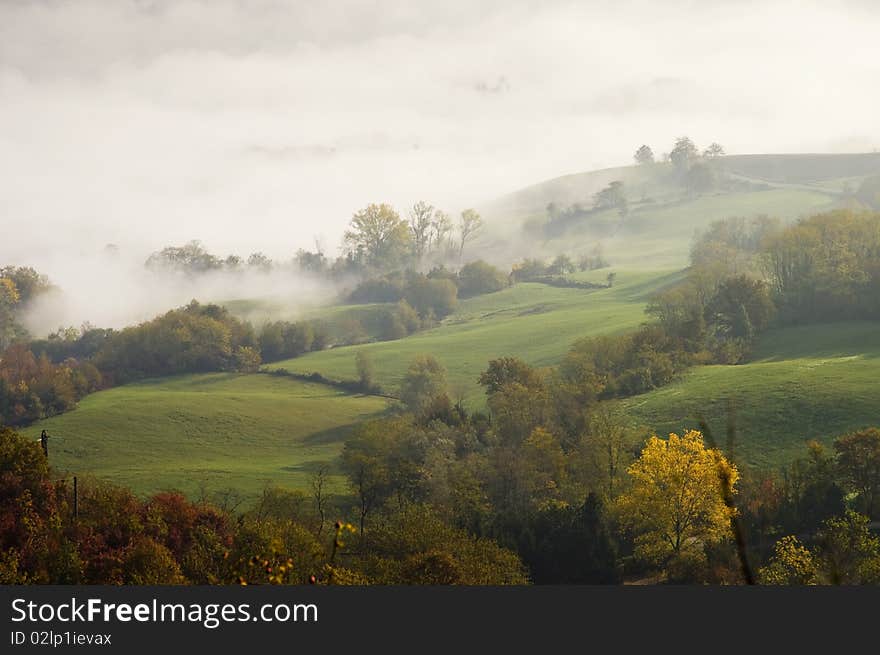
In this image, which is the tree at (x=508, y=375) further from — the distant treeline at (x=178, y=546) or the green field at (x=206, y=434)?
the distant treeline at (x=178, y=546)

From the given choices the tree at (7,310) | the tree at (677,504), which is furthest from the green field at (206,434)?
the tree at (7,310)

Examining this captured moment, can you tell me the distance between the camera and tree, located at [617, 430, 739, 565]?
205 feet

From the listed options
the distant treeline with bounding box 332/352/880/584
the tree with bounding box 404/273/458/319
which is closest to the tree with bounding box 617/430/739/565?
the distant treeline with bounding box 332/352/880/584

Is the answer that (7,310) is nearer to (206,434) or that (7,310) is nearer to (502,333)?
(206,434)

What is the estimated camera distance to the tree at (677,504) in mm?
62625

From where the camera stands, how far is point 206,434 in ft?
359

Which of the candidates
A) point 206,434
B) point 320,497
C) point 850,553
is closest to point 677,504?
point 850,553

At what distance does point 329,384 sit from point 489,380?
35.0 metres

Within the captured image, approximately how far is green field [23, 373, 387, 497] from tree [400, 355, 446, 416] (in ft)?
13.4

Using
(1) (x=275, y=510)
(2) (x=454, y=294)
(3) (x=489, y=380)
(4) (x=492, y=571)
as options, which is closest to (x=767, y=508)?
(4) (x=492, y=571)

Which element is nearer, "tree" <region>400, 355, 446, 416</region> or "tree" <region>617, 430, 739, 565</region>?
"tree" <region>617, 430, 739, 565</region>

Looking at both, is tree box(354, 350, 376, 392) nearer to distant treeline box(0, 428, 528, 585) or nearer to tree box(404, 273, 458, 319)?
tree box(404, 273, 458, 319)

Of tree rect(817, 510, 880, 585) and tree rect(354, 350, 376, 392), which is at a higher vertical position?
tree rect(354, 350, 376, 392)

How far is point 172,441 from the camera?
107m
